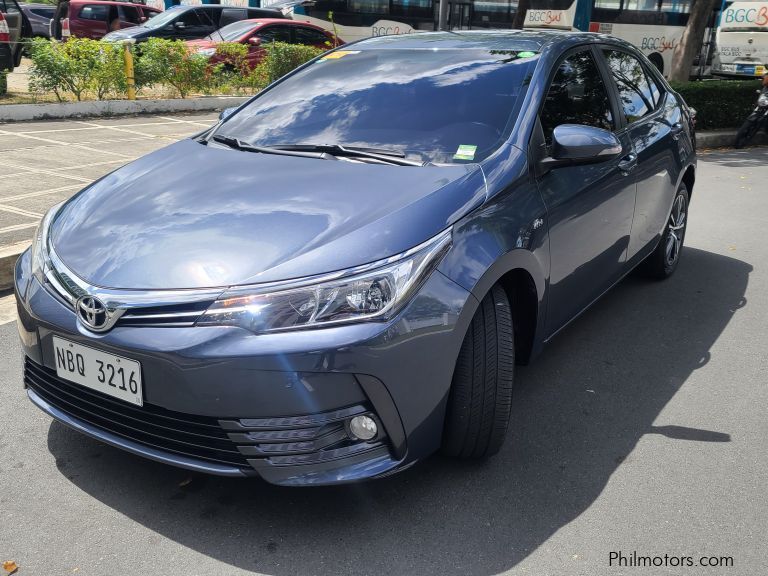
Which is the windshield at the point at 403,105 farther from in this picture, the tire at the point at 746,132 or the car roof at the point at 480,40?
the tire at the point at 746,132

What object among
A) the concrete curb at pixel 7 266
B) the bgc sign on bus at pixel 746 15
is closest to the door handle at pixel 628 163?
the concrete curb at pixel 7 266

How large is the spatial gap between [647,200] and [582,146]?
4.63 feet

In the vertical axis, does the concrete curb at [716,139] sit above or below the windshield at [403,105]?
below

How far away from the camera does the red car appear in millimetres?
14930

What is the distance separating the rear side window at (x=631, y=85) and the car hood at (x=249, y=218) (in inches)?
70.7

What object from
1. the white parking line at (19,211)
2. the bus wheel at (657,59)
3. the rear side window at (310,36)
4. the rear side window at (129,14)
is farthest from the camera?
the rear side window at (129,14)

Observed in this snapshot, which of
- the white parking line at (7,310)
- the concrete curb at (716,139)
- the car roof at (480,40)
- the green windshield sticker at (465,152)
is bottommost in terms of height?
the concrete curb at (716,139)

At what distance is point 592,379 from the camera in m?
3.78

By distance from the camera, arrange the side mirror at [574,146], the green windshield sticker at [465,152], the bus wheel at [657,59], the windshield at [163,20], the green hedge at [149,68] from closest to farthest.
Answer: the green windshield sticker at [465,152]
the side mirror at [574,146]
the green hedge at [149,68]
the windshield at [163,20]
the bus wheel at [657,59]

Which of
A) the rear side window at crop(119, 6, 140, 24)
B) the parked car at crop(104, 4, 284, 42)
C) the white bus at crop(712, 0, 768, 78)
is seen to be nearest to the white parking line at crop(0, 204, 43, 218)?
the parked car at crop(104, 4, 284, 42)

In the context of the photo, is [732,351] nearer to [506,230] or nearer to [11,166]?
[506,230]

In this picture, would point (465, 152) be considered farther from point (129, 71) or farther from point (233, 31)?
point (233, 31)

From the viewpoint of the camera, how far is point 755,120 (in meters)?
12.5

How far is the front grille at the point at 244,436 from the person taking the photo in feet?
7.45
